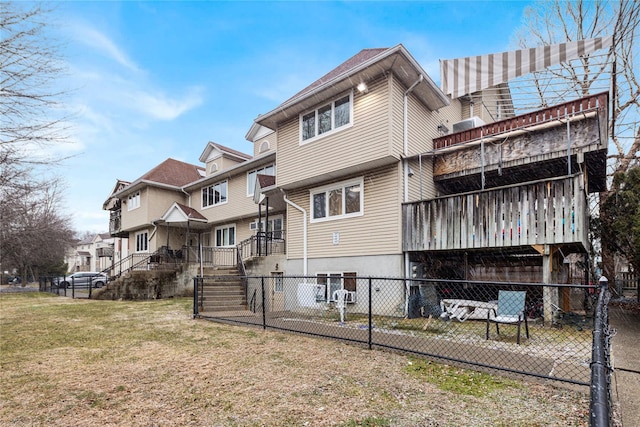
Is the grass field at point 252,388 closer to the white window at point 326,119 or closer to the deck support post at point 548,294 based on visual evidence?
the deck support post at point 548,294

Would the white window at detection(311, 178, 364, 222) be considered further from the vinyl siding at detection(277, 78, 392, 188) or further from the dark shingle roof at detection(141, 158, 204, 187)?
the dark shingle roof at detection(141, 158, 204, 187)

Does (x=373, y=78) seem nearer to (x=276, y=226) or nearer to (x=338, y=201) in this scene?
(x=338, y=201)

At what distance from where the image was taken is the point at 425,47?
514 inches

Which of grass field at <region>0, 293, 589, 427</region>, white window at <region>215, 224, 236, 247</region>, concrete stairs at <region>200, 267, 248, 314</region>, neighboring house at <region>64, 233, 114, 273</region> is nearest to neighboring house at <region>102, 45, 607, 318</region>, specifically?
concrete stairs at <region>200, 267, 248, 314</region>

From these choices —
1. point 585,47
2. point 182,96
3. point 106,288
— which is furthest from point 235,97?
point 585,47

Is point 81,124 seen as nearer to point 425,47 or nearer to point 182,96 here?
point 425,47

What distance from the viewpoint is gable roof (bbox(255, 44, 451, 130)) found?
10.0 m

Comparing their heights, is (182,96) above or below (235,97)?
below

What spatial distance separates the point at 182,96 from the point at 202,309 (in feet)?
43.7

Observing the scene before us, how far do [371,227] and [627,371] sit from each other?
683 centimetres

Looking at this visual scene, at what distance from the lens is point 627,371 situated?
512 cm

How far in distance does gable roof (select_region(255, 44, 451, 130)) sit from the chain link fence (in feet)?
19.4

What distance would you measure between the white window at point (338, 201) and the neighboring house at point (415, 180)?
0.13 feet

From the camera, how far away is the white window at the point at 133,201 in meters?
23.7
